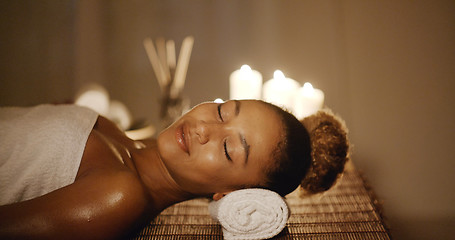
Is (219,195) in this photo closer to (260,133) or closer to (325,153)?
(260,133)

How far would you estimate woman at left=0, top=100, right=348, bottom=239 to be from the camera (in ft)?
2.58

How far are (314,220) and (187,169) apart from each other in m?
0.50

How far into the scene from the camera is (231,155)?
977 mm

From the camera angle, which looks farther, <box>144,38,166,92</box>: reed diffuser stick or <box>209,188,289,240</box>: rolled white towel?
<box>144,38,166,92</box>: reed diffuser stick

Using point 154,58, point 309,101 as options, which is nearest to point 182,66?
point 154,58

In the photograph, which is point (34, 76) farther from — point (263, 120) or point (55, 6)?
point (263, 120)

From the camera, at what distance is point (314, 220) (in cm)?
114

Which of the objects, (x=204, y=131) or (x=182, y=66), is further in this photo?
(x=182, y=66)

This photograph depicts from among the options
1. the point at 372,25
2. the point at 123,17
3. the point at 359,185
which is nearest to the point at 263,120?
the point at 359,185

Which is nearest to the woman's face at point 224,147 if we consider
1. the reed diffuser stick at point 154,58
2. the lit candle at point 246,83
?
the lit candle at point 246,83

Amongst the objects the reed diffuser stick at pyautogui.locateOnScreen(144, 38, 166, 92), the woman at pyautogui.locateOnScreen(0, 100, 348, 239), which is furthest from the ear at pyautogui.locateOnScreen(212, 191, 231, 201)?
the reed diffuser stick at pyautogui.locateOnScreen(144, 38, 166, 92)

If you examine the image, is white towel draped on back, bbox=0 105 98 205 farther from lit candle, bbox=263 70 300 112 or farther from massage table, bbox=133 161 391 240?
lit candle, bbox=263 70 300 112

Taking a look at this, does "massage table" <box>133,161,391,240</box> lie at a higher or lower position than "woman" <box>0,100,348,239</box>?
lower

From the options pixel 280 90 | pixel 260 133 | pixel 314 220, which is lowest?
pixel 314 220
